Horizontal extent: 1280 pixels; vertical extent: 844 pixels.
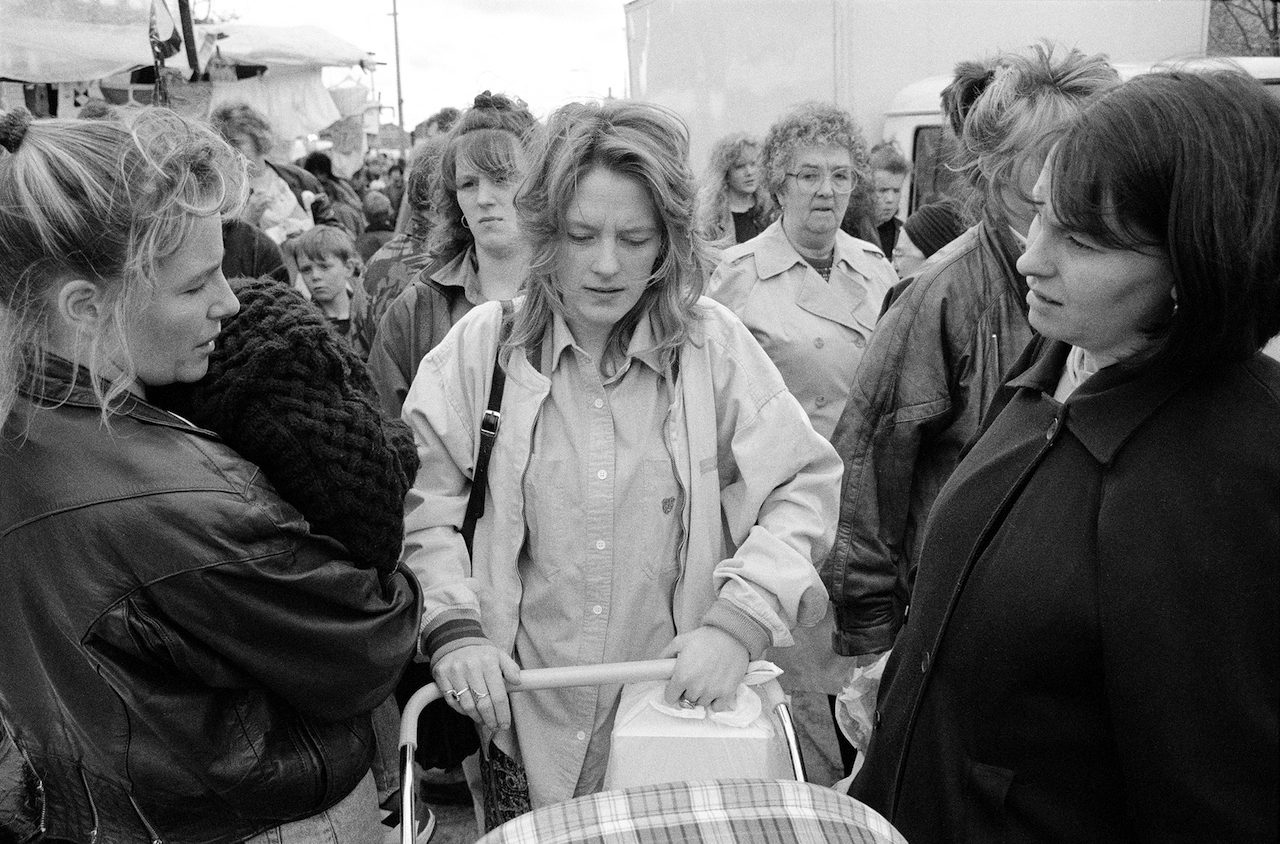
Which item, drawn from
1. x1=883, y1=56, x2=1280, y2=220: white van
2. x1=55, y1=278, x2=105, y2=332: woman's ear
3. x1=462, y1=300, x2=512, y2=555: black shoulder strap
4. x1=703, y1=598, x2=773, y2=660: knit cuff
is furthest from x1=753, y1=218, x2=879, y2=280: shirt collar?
x1=883, y1=56, x2=1280, y2=220: white van

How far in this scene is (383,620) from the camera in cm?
179

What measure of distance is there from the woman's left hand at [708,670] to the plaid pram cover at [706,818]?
52 centimetres

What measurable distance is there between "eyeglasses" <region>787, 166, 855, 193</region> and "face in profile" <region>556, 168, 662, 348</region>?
2.33 meters

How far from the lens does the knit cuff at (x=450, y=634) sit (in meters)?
2.05

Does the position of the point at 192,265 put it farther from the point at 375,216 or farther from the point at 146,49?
the point at 375,216

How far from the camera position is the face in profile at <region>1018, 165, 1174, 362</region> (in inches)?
58.2

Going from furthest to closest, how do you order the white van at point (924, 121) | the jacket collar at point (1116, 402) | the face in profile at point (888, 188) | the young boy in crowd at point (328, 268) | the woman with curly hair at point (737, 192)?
the white van at point (924, 121)
the face in profile at point (888, 188)
the woman with curly hair at point (737, 192)
the young boy in crowd at point (328, 268)
the jacket collar at point (1116, 402)

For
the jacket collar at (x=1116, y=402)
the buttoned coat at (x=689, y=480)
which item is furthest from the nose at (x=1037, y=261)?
the buttoned coat at (x=689, y=480)

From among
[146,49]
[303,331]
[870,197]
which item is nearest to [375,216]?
[146,49]

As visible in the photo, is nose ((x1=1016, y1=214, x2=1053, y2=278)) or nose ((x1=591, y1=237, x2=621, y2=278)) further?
nose ((x1=591, y1=237, x2=621, y2=278))

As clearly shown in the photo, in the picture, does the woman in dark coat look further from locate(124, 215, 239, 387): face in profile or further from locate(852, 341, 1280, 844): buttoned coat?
locate(124, 215, 239, 387): face in profile

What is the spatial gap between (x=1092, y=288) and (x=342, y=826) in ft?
4.78

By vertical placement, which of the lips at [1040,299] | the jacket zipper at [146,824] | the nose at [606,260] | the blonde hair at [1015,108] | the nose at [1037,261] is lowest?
the jacket zipper at [146,824]

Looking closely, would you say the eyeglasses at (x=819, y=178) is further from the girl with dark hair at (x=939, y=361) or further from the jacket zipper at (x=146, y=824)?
the jacket zipper at (x=146, y=824)
